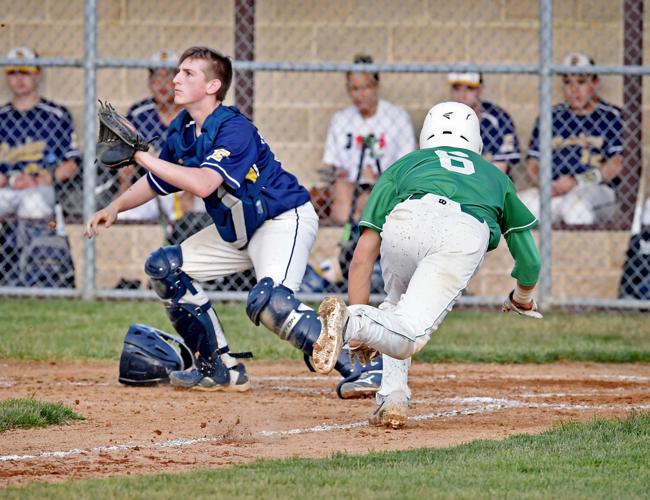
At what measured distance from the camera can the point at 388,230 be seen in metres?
5.32

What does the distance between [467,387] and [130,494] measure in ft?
11.2

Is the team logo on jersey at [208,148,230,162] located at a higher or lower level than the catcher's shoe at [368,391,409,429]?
higher

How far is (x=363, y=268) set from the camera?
5.39 metres

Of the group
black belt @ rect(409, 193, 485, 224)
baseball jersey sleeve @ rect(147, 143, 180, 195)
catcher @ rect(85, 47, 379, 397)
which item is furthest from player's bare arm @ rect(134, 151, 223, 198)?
black belt @ rect(409, 193, 485, 224)

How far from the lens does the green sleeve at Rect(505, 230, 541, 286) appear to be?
5.52 meters

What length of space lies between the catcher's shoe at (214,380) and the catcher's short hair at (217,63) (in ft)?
4.87

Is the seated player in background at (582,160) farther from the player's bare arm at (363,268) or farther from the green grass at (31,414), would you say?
the green grass at (31,414)

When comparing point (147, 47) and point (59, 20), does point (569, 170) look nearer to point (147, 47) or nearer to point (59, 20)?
point (147, 47)

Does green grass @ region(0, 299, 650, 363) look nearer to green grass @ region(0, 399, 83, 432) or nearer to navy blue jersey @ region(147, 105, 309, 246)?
navy blue jersey @ region(147, 105, 309, 246)

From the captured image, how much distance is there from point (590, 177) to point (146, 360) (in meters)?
5.06

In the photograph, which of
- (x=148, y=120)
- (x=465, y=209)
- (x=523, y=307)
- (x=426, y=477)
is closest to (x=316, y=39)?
(x=148, y=120)

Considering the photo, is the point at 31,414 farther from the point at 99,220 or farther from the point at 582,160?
the point at 582,160

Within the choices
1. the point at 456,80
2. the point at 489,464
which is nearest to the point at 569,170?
the point at 456,80

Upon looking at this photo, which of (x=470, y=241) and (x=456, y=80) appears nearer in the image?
(x=470, y=241)
